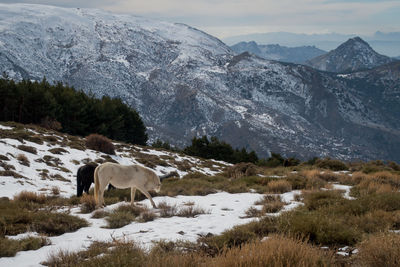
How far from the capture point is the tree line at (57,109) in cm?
4400

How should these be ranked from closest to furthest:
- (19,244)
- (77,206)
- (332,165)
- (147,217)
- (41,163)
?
(19,244) → (147,217) → (77,206) → (41,163) → (332,165)

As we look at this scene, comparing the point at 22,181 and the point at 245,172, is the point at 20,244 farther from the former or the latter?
the point at 245,172

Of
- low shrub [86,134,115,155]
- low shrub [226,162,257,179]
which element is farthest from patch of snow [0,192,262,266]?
low shrub [86,134,115,155]

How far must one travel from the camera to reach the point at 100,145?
89.4ft

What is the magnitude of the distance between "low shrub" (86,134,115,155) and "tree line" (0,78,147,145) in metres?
15.5

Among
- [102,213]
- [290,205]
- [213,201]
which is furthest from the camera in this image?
[213,201]

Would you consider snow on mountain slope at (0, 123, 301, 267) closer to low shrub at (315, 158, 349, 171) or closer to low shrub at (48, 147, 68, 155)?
low shrub at (48, 147, 68, 155)

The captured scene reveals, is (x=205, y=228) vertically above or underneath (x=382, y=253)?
underneath

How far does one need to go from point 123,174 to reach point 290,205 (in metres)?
4.96

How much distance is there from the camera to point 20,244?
5812 millimetres

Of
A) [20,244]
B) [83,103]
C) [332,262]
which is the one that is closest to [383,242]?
[332,262]

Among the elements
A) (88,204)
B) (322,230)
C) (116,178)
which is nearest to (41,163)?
(88,204)

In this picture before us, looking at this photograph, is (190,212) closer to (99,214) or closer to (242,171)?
(99,214)

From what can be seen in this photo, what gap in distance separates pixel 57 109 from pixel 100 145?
24.0m
